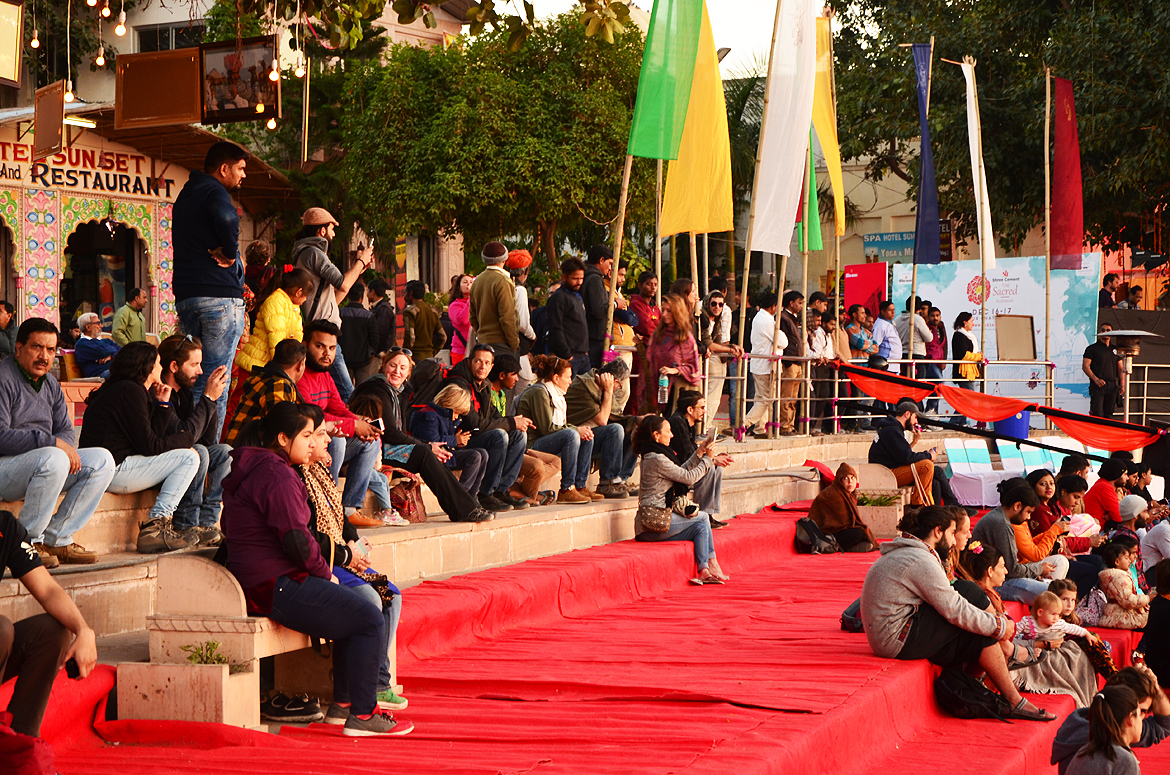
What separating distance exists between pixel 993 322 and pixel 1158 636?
10.6 m

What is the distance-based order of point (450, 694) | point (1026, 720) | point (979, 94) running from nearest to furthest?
point (450, 694) → point (1026, 720) → point (979, 94)

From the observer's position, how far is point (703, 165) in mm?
11781

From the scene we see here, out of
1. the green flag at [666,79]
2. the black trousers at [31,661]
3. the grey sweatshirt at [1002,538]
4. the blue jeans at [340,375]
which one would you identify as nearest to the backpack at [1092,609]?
the grey sweatshirt at [1002,538]

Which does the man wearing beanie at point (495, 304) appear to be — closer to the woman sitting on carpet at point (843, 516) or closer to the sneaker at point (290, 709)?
the woman sitting on carpet at point (843, 516)

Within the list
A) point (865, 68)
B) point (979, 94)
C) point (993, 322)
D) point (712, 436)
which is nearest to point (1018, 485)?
point (712, 436)

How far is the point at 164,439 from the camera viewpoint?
6.23 meters

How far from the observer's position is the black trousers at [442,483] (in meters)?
7.95

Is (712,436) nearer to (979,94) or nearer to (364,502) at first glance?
(364,502)

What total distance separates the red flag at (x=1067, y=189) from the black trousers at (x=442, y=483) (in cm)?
1221

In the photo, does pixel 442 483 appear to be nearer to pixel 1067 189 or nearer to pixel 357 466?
pixel 357 466

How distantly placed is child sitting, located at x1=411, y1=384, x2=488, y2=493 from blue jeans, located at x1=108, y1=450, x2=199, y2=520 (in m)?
2.35

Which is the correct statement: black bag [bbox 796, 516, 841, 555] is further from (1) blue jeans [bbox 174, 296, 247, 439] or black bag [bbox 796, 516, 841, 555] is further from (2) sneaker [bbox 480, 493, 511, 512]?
(1) blue jeans [bbox 174, 296, 247, 439]

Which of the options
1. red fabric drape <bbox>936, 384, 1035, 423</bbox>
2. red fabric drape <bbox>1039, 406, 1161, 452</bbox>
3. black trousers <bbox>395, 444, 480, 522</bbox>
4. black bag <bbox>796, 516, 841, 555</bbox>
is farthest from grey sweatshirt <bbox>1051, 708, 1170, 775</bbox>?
red fabric drape <bbox>936, 384, 1035, 423</bbox>

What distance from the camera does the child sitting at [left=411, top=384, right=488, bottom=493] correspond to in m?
8.47
